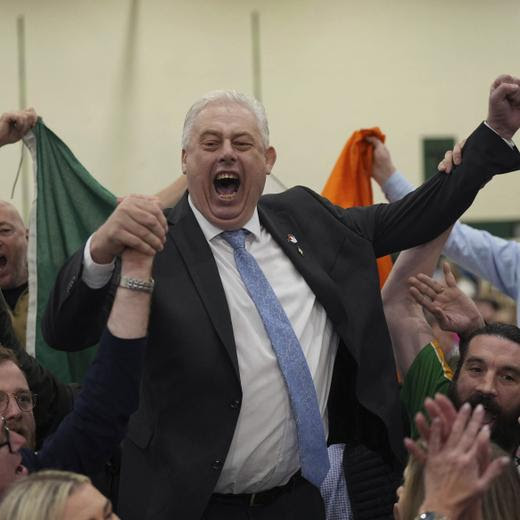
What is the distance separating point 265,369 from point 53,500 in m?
0.70

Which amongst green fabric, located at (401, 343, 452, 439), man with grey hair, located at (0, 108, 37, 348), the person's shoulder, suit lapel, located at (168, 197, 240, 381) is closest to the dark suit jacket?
suit lapel, located at (168, 197, 240, 381)

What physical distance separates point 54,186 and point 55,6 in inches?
117

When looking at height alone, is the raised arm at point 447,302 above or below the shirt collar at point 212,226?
below

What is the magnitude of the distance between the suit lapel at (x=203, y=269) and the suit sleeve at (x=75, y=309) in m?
0.19

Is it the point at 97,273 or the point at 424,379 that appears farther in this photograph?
the point at 424,379

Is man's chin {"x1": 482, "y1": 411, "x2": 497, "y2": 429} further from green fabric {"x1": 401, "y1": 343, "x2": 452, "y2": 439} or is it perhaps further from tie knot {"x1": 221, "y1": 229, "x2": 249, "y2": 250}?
tie knot {"x1": 221, "y1": 229, "x2": 249, "y2": 250}

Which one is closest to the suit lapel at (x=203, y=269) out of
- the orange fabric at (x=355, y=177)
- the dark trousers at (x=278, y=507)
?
the dark trousers at (x=278, y=507)

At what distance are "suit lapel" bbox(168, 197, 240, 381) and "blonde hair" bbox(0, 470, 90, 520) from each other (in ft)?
1.87

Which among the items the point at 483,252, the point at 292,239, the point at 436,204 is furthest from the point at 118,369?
the point at 483,252

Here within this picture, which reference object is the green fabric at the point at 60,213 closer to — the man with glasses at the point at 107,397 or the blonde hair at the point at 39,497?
the man with glasses at the point at 107,397

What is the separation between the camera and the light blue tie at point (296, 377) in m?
2.22

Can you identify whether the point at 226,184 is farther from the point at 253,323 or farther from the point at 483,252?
the point at 483,252

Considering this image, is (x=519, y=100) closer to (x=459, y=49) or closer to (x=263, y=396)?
(x=263, y=396)

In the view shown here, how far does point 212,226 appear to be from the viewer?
238cm
